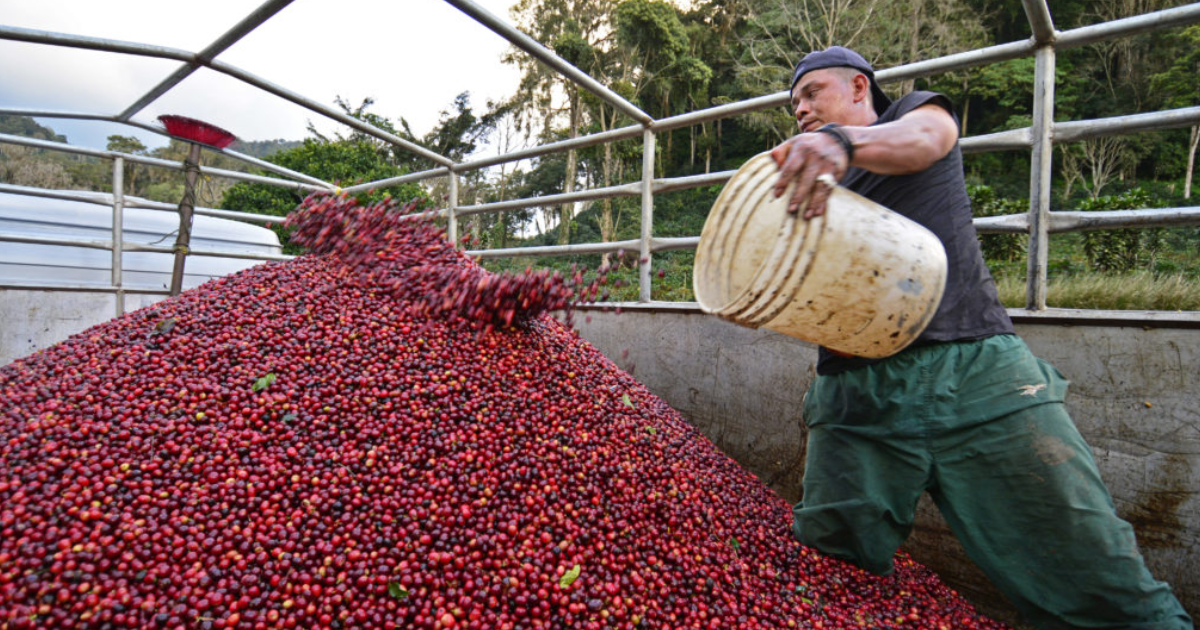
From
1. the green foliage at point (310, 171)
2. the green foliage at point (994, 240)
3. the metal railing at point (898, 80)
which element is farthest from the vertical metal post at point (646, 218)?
the green foliage at point (994, 240)

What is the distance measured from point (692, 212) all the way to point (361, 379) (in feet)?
64.3

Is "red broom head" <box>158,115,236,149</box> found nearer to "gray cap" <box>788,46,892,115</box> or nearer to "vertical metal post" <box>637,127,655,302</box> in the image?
"vertical metal post" <box>637,127,655,302</box>

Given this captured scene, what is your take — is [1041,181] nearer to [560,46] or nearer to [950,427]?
[950,427]

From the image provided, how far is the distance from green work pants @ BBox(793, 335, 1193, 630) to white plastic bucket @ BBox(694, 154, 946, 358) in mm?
171

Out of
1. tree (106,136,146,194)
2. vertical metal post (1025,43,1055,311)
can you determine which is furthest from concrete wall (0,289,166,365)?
tree (106,136,146,194)

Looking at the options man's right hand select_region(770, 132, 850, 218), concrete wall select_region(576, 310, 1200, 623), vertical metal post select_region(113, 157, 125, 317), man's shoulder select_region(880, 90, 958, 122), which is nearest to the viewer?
man's right hand select_region(770, 132, 850, 218)

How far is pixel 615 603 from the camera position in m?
1.26

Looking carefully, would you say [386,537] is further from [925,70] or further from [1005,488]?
[925,70]

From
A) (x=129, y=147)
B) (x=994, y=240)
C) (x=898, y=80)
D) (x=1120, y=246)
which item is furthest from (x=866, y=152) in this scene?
(x=129, y=147)

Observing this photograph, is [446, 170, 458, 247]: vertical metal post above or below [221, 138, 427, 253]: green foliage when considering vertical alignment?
below

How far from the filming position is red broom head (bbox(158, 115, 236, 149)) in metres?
2.76

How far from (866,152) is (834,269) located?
0.23 metres

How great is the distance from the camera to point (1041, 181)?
171 cm

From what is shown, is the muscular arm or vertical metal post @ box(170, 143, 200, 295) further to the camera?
vertical metal post @ box(170, 143, 200, 295)
